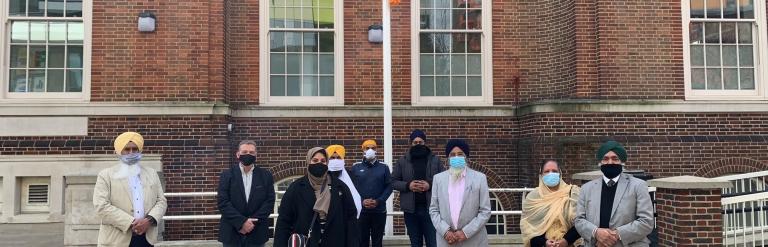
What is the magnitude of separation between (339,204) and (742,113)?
27.9 feet

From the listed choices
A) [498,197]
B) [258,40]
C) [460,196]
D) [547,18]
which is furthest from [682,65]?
[258,40]

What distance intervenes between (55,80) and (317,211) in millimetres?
7498

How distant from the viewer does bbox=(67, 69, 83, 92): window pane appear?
1014 cm

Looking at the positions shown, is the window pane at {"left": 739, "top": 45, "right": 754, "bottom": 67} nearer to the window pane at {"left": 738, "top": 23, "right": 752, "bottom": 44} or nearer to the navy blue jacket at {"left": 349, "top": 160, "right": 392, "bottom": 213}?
the window pane at {"left": 738, "top": 23, "right": 752, "bottom": 44}

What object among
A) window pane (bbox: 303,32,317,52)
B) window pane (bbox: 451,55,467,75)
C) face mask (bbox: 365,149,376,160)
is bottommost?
face mask (bbox: 365,149,376,160)

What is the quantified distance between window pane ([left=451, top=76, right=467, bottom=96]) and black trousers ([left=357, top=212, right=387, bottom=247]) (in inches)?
185

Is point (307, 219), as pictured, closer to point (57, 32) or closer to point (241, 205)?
point (241, 205)

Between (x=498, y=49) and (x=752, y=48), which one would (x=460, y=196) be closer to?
(x=498, y=49)

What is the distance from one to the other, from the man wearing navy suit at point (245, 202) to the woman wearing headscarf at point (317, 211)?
996 millimetres

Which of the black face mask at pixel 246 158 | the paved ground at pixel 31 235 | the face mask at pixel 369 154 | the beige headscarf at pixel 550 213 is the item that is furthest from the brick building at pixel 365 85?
the beige headscarf at pixel 550 213

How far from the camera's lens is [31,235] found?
8.62 m

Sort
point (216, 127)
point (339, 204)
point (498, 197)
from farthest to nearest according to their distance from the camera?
point (498, 197) < point (216, 127) < point (339, 204)

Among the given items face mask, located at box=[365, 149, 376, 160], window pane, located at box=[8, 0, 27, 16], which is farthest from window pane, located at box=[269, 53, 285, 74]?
face mask, located at box=[365, 149, 376, 160]

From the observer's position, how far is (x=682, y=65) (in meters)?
10.4
